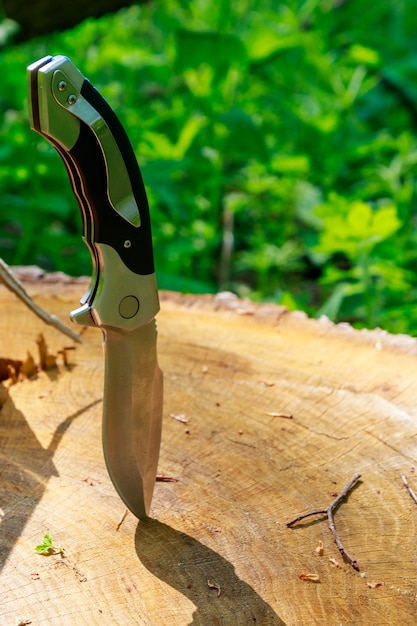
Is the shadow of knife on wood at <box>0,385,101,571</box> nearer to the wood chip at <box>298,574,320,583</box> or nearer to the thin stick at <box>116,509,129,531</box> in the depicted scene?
the thin stick at <box>116,509,129,531</box>

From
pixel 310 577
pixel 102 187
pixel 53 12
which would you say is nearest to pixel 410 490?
pixel 310 577

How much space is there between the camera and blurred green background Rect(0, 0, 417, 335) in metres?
2.97

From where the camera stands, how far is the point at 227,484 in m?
1.36

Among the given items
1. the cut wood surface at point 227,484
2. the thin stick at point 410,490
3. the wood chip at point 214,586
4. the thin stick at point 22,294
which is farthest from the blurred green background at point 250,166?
the wood chip at point 214,586

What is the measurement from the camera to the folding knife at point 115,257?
101cm

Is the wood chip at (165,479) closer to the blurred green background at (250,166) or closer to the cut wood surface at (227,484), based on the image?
the cut wood surface at (227,484)

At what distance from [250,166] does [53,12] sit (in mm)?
1095

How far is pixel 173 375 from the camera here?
1.69 meters

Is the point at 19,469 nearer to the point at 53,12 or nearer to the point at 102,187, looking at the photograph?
the point at 102,187

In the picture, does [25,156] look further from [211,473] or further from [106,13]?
[211,473]

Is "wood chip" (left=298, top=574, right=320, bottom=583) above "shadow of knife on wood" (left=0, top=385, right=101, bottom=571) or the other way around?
above

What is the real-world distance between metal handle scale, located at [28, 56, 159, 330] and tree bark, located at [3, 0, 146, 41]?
91.3 inches

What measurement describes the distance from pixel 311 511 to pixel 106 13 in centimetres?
256

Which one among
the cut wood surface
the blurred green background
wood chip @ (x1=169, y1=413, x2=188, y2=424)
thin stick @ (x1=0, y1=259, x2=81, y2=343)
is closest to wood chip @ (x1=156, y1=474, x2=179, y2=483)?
the cut wood surface
